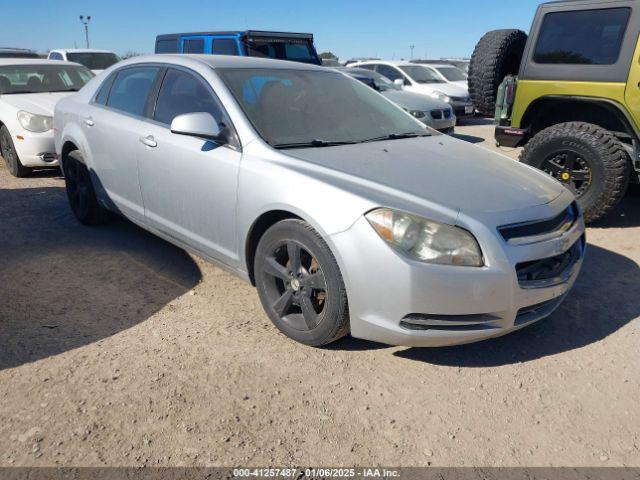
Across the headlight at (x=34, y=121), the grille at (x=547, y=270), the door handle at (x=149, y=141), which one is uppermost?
the door handle at (x=149, y=141)

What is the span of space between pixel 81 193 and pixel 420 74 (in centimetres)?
1249

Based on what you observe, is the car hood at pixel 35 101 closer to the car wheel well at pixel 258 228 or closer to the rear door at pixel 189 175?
the rear door at pixel 189 175

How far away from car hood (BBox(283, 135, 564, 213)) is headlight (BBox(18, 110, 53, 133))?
5.00 m

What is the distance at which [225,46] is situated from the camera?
972 cm

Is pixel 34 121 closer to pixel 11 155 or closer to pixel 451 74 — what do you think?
pixel 11 155

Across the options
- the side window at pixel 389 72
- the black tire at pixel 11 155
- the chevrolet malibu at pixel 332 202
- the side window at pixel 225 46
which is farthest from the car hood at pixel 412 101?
the chevrolet malibu at pixel 332 202

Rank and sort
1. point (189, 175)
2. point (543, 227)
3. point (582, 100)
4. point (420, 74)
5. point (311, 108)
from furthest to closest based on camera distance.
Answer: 1. point (420, 74)
2. point (582, 100)
3. point (311, 108)
4. point (189, 175)
5. point (543, 227)

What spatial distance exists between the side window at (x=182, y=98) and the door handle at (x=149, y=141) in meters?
0.14

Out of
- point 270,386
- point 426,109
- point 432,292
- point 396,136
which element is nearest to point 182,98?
point 396,136

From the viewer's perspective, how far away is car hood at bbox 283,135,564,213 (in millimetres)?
2695

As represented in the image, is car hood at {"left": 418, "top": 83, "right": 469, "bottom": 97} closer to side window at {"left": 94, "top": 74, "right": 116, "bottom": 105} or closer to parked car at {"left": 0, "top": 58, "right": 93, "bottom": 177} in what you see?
parked car at {"left": 0, "top": 58, "right": 93, "bottom": 177}

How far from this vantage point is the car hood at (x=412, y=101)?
10.7 m

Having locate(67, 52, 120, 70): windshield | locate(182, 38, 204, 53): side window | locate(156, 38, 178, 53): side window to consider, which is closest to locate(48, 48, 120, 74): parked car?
locate(67, 52, 120, 70): windshield

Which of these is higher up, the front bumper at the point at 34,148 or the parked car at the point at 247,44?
the parked car at the point at 247,44
